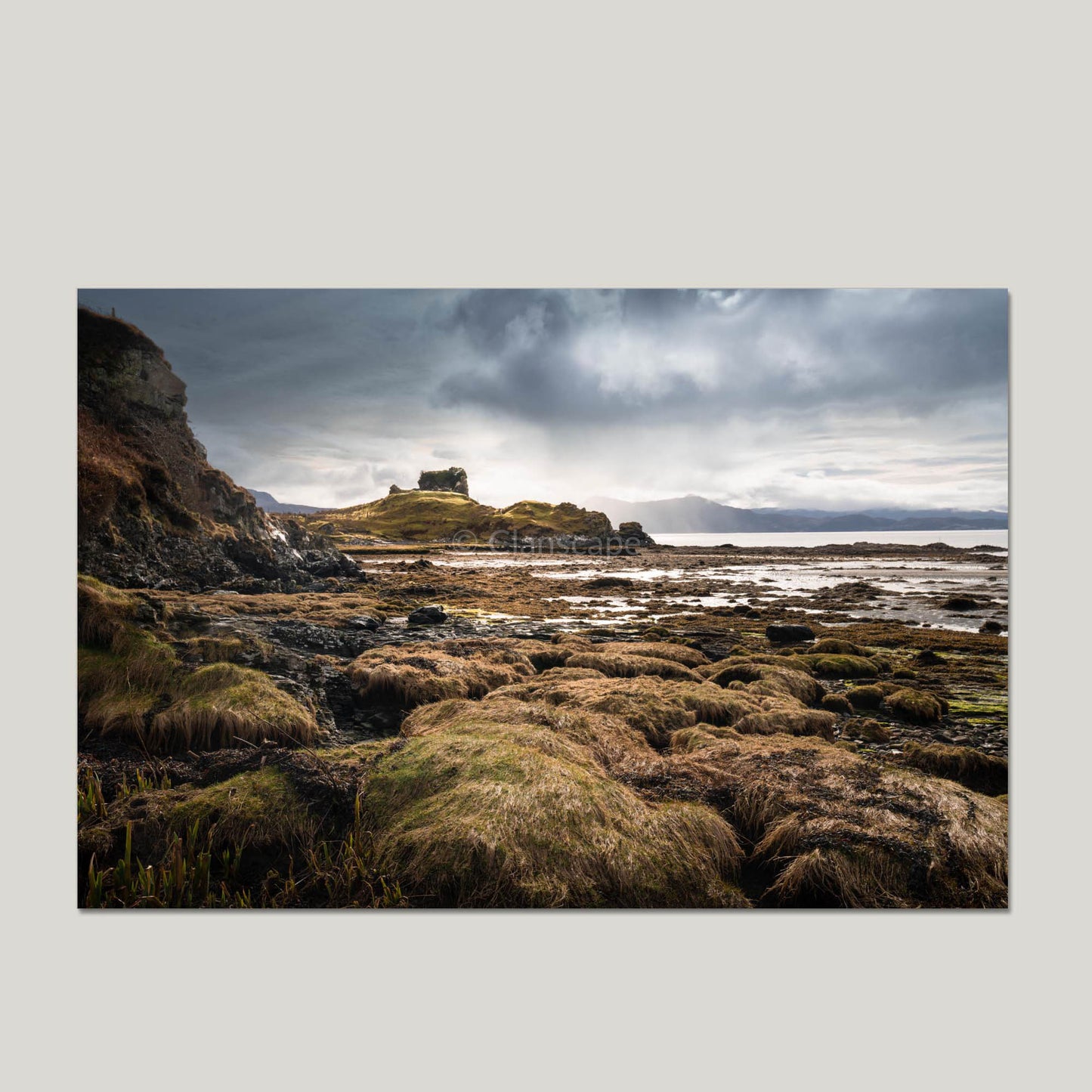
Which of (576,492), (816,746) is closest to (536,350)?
(576,492)

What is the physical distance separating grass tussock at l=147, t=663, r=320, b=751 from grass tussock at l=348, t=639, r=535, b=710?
1.87ft

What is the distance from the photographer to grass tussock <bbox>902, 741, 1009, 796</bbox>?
3701mm

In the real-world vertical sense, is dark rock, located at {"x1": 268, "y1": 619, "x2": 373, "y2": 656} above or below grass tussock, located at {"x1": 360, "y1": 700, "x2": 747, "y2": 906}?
above

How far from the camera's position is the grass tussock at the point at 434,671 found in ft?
13.7

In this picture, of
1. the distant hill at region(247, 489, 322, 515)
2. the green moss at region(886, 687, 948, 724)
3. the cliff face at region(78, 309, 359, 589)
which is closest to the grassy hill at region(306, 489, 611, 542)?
the distant hill at region(247, 489, 322, 515)

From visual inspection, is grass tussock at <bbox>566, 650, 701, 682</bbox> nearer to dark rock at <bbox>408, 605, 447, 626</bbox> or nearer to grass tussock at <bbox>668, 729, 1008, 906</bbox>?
grass tussock at <bbox>668, 729, 1008, 906</bbox>

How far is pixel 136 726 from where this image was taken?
3770 mm

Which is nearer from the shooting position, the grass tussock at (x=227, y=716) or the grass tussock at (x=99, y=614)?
the grass tussock at (x=227, y=716)

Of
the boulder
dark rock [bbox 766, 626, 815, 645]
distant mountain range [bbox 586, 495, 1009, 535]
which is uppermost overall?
distant mountain range [bbox 586, 495, 1009, 535]

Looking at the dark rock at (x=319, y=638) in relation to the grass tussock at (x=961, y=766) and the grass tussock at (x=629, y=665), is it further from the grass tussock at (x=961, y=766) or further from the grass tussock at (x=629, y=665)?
the grass tussock at (x=961, y=766)

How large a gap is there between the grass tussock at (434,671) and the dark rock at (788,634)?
231cm

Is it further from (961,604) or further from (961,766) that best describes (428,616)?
(961,604)

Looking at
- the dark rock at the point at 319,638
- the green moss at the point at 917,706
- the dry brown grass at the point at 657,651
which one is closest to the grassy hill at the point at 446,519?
the dark rock at the point at 319,638

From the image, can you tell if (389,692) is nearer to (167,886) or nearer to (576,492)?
(167,886)
